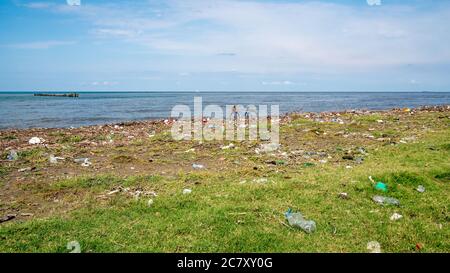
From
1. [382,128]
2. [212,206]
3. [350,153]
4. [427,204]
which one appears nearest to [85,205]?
[212,206]

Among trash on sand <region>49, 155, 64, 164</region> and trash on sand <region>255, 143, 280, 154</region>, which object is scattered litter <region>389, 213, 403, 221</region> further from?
trash on sand <region>49, 155, 64, 164</region>

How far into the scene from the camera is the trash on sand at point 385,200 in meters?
5.71

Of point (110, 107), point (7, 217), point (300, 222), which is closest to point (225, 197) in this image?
point (300, 222)

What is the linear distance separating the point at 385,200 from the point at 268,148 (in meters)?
4.81

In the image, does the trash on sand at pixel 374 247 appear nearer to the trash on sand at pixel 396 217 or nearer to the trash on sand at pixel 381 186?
the trash on sand at pixel 396 217

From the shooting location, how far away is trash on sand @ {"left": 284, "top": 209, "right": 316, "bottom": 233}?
15.8 feet

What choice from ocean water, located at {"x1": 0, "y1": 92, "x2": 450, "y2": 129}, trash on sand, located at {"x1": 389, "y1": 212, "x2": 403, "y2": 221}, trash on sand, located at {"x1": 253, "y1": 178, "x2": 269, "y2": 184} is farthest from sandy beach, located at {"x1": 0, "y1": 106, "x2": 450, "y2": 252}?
ocean water, located at {"x1": 0, "y1": 92, "x2": 450, "y2": 129}

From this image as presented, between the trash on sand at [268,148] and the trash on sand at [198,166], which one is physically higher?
the trash on sand at [268,148]

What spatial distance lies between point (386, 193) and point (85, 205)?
17.6 feet

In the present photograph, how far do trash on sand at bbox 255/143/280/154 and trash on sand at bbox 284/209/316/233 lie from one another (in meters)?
4.75

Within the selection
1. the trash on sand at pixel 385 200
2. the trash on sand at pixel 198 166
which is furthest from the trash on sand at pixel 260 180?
the trash on sand at pixel 385 200

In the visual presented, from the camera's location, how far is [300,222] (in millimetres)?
4957

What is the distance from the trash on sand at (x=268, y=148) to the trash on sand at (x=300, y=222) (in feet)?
15.6
